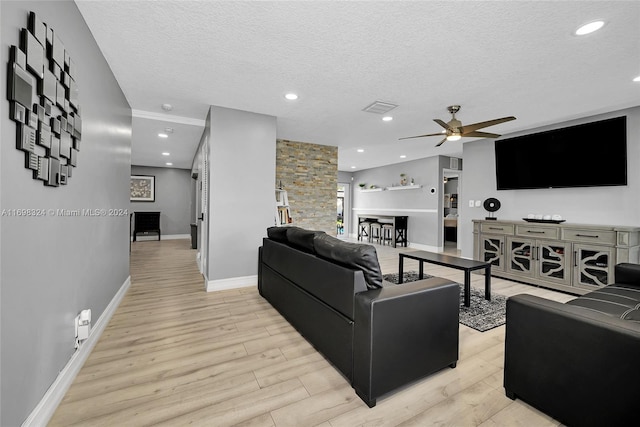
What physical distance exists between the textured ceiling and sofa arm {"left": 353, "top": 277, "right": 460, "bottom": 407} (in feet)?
6.10

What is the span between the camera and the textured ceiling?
1.86 meters

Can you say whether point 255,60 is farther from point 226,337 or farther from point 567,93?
point 567,93

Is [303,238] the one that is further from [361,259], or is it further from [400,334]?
[400,334]

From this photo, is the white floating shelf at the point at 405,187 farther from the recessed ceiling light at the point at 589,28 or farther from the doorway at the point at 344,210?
the recessed ceiling light at the point at 589,28

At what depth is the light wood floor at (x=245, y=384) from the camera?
57.7 inches

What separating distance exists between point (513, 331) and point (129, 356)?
2626 mm

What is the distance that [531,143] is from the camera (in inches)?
174

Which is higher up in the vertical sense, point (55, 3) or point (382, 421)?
point (55, 3)

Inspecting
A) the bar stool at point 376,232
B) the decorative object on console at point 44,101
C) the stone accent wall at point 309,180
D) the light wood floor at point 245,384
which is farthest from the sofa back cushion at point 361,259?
the bar stool at point 376,232

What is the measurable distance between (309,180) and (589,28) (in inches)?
178

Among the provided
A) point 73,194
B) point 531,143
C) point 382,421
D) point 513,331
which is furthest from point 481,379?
point 531,143

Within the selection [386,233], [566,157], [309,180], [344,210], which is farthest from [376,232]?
[566,157]

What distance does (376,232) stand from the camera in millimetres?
8711

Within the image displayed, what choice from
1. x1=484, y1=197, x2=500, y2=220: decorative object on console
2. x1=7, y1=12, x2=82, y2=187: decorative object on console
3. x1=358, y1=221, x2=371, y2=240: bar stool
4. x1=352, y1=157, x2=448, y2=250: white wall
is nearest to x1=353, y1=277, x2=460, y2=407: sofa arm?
x1=7, y1=12, x2=82, y2=187: decorative object on console
